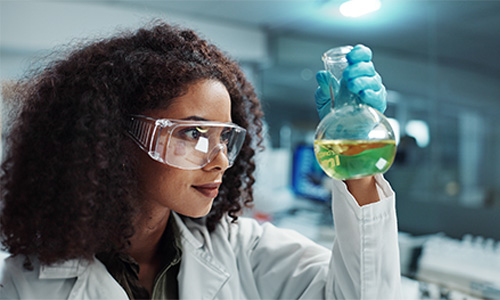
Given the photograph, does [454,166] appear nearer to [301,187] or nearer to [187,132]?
[301,187]

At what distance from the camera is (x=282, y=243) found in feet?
4.28

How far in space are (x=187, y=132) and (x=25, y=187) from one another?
0.45 m

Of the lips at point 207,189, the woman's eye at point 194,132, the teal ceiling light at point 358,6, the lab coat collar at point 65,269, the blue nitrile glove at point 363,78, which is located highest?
the teal ceiling light at point 358,6

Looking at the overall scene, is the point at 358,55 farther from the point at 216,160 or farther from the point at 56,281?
the point at 56,281

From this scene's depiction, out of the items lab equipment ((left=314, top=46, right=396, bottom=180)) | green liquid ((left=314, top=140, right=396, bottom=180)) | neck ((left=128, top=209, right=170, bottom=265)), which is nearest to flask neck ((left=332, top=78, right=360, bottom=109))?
lab equipment ((left=314, top=46, right=396, bottom=180))

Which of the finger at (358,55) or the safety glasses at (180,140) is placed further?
the safety glasses at (180,140)

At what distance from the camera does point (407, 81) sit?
12.1 ft

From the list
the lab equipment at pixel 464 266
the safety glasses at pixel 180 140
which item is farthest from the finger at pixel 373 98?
the lab equipment at pixel 464 266

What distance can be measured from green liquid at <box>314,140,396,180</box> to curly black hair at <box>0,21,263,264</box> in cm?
48

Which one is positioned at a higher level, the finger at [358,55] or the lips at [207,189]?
the finger at [358,55]

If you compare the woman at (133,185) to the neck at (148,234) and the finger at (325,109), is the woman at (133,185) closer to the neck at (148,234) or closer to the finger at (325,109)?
the neck at (148,234)

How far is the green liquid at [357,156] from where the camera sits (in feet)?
2.62

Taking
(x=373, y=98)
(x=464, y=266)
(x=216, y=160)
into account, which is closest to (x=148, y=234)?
(x=216, y=160)

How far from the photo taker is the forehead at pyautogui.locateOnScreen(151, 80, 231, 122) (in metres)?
1.09
